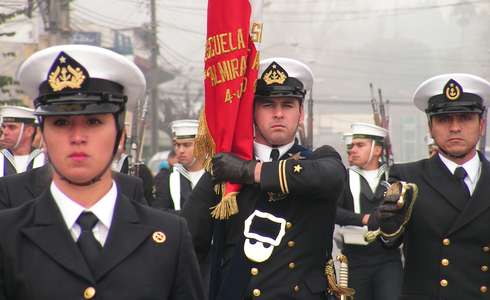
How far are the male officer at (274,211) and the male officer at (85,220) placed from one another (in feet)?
5.38

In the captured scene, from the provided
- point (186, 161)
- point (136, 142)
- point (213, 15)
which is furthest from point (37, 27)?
point (213, 15)

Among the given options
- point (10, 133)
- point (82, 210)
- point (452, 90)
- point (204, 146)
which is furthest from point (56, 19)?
point (82, 210)

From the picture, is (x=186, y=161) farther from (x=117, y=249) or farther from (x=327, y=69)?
(x=327, y=69)

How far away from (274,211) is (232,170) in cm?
37

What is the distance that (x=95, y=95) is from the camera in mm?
3592

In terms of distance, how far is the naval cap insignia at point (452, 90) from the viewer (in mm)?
6215

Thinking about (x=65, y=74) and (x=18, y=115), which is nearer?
(x=65, y=74)

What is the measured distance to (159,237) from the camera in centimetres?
364

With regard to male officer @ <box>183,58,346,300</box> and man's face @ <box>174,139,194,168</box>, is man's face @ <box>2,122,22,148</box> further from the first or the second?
male officer @ <box>183,58,346,300</box>

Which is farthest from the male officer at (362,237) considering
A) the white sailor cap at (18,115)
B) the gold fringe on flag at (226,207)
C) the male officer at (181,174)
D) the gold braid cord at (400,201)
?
the white sailor cap at (18,115)

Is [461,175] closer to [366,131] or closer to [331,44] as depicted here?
[366,131]

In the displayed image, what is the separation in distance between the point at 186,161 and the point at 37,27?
27371 millimetres

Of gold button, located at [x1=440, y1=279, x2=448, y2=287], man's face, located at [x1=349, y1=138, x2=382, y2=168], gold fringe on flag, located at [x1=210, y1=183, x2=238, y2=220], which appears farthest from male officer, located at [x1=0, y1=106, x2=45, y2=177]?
gold button, located at [x1=440, y1=279, x2=448, y2=287]

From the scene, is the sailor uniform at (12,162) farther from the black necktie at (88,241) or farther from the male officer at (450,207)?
the black necktie at (88,241)
